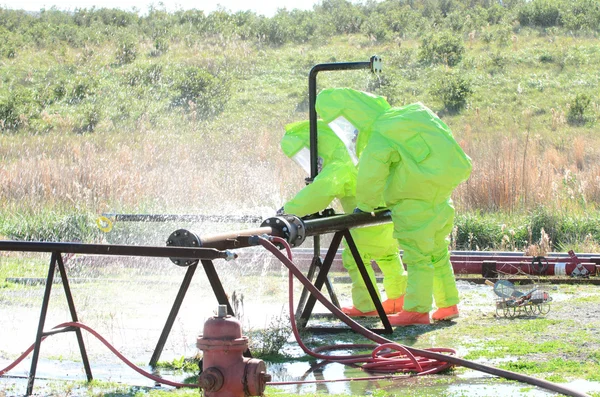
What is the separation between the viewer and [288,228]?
6.47 meters

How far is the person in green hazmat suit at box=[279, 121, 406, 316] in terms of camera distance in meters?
8.26

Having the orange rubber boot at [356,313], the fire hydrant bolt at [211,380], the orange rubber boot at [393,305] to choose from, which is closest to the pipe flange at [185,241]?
the fire hydrant bolt at [211,380]

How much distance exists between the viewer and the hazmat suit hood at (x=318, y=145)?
28.0 feet

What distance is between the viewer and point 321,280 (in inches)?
290

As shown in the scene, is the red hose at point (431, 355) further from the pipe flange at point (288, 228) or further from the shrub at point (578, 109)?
the shrub at point (578, 109)

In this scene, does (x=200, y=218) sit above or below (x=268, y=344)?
above

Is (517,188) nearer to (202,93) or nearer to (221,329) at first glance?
(221,329)

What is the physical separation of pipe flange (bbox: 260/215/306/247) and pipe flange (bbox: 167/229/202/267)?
0.94 metres

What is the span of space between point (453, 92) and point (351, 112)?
19.1m

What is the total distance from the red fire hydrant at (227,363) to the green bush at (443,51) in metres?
27.4

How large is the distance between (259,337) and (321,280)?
2.36ft

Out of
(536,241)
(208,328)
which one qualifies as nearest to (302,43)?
(536,241)

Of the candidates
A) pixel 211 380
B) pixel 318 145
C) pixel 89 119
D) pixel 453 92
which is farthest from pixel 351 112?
pixel 453 92

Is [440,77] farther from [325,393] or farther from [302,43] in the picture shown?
[325,393]
